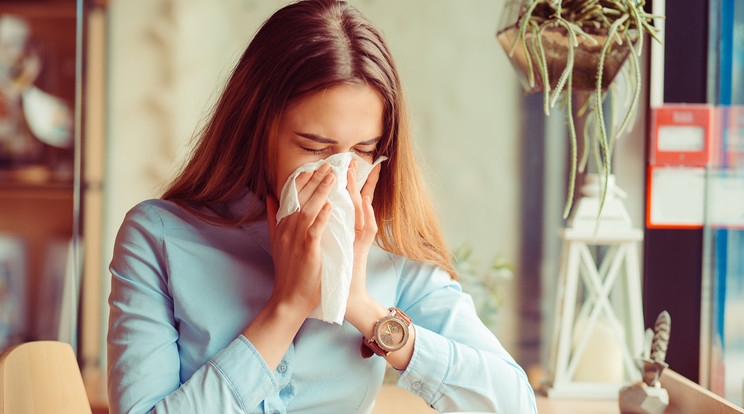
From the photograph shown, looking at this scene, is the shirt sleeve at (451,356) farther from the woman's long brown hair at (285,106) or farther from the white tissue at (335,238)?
the white tissue at (335,238)

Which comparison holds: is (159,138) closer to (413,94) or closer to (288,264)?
(413,94)

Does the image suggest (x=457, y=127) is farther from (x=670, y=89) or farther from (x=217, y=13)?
(x=217, y=13)

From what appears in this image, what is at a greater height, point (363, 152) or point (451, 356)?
point (363, 152)

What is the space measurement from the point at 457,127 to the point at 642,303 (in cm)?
87

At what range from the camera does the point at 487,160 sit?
2.29 m

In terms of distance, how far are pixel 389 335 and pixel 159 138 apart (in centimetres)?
162

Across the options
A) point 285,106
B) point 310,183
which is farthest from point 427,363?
point 285,106

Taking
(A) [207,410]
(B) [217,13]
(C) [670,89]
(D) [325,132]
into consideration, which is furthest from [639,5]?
(B) [217,13]

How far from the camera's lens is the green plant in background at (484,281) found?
200 centimetres

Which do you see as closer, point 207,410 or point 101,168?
point 207,410

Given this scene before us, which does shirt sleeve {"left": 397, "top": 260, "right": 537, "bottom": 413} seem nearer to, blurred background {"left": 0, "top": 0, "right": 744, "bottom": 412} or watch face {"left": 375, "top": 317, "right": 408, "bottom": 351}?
watch face {"left": 375, "top": 317, "right": 408, "bottom": 351}

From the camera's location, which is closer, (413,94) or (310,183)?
(310,183)

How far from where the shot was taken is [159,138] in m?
2.36

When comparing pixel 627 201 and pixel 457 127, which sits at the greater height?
pixel 457 127
